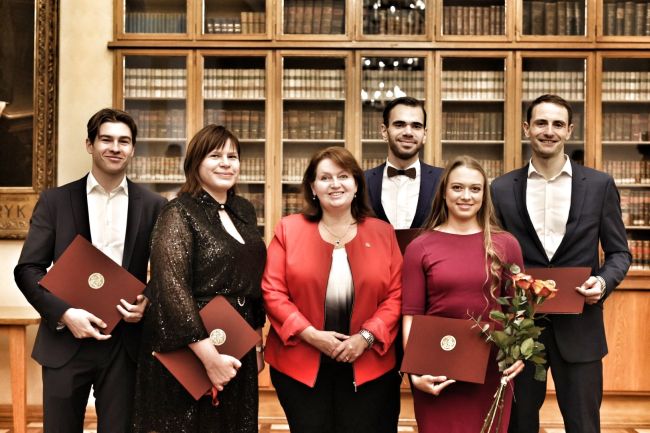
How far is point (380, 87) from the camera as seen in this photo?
481 cm

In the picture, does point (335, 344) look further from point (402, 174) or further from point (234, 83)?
point (234, 83)

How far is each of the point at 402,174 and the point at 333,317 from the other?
95 centimetres

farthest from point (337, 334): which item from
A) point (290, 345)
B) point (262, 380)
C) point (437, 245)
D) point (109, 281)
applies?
point (262, 380)

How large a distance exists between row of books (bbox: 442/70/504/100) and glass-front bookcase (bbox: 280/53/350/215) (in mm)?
729

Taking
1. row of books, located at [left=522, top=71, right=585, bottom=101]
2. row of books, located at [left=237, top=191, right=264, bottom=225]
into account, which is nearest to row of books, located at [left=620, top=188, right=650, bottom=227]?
row of books, located at [left=522, top=71, right=585, bottom=101]

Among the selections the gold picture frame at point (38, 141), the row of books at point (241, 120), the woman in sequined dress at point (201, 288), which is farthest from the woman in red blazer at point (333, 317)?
the gold picture frame at point (38, 141)

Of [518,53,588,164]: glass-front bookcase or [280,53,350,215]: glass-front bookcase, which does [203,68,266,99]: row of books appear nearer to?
[280,53,350,215]: glass-front bookcase

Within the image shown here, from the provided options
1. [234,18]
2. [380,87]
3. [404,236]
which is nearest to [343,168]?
[404,236]

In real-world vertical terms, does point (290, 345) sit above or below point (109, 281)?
below

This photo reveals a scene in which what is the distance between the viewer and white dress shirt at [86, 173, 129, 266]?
2.66 metres

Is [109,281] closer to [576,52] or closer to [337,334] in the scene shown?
[337,334]

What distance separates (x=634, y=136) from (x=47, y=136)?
160 inches

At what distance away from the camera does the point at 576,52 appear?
4691 mm

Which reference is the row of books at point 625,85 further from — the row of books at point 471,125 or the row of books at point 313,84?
the row of books at point 313,84
